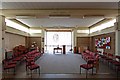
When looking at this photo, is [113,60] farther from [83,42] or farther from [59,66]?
[83,42]

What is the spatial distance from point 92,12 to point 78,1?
65.4 inches

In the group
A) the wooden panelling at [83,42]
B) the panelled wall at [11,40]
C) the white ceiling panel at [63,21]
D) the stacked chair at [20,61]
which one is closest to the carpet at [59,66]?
the stacked chair at [20,61]

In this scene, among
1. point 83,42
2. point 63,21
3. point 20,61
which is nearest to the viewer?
point 20,61

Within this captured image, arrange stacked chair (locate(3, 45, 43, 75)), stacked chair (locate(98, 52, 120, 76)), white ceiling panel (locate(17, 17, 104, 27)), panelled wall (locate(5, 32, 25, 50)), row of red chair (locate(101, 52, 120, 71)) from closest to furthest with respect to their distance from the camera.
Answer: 1. stacked chair (locate(3, 45, 43, 75))
2. stacked chair (locate(98, 52, 120, 76))
3. row of red chair (locate(101, 52, 120, 71))
4. panelled wall (locate(5, 32, 25, 50))
5. white ceiling panel (locate(17, 17, 104, 27))

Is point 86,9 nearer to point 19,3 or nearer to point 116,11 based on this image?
point 116,11

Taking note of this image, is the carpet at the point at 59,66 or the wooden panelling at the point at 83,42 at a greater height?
the wooden panelling at the point at 83,42

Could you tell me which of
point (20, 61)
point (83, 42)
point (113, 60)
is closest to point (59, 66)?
point (20, 61)

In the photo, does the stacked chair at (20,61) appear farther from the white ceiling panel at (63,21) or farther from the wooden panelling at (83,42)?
the wooden panelling at (83,42)

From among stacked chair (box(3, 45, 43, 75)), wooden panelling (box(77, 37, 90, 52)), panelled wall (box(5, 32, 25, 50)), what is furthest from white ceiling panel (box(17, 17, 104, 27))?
wooden panelling (box(77, 37, 90, 52))

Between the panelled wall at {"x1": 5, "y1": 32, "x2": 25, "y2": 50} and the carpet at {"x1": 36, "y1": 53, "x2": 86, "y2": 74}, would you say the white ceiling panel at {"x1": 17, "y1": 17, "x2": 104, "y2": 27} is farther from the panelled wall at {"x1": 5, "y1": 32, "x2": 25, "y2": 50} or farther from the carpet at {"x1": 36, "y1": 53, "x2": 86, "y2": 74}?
the carpet at {"x1": 36, "y1": 53, "x2": 86, "y2": 74}

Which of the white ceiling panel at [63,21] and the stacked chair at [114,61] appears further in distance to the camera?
the white ceiling panel at [63,21]

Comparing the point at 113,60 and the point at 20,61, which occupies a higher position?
the point at 113,60

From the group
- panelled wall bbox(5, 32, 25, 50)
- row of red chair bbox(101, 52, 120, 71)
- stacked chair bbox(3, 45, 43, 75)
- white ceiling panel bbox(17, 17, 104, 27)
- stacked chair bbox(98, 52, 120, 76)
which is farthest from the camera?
white ceiling panel bbox(17, 17, 104, 27)

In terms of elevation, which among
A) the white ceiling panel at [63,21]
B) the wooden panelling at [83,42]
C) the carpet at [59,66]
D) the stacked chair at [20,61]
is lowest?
the carpet at [59,66]
